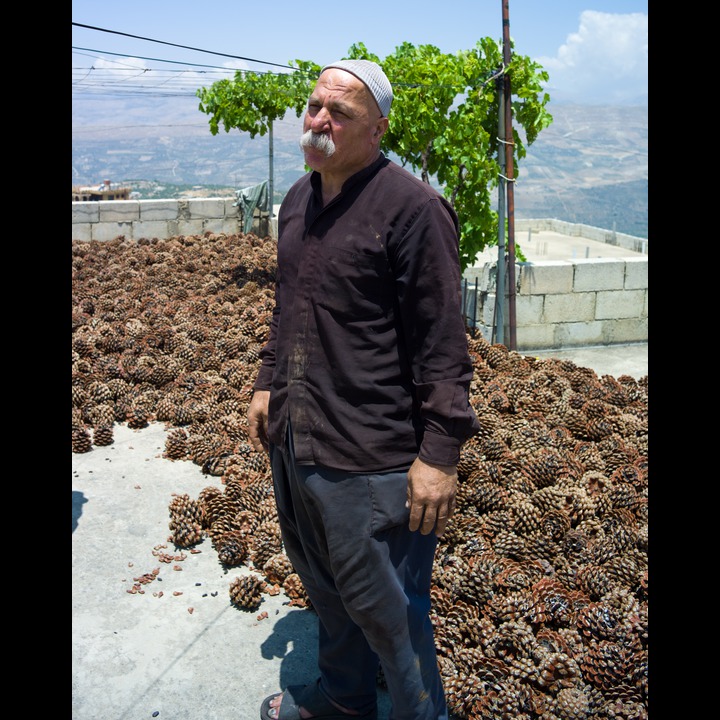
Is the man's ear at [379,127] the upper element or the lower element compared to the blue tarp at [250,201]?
lower

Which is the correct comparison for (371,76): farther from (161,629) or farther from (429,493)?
(161,629)

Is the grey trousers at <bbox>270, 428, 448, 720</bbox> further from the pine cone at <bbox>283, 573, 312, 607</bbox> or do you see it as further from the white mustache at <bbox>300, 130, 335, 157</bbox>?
the pine cone at <bbox>283, 573, 312, 607</bbox>

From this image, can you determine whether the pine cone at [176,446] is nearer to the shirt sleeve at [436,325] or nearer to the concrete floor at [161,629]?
the concrete floor at [161,629]

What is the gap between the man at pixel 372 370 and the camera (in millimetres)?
2225

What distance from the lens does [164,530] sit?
14.7ft

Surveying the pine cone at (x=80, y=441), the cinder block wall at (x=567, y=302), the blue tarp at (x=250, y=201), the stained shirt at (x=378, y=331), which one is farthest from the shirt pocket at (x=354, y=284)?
the blue tarp at (x=250, y=201)

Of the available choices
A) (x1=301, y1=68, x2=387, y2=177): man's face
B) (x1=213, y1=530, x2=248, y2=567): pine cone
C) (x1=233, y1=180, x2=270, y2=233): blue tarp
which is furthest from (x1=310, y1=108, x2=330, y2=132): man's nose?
(x1=233, y1=180, x2=270, y2=233): blue tarp

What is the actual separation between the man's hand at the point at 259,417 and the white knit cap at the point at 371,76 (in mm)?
1028

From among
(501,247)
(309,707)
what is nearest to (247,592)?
(309,707)

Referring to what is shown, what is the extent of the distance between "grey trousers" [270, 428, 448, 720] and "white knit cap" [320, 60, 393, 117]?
1.01m

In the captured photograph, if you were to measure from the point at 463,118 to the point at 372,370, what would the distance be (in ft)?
28.3

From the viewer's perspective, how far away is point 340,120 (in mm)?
2283
